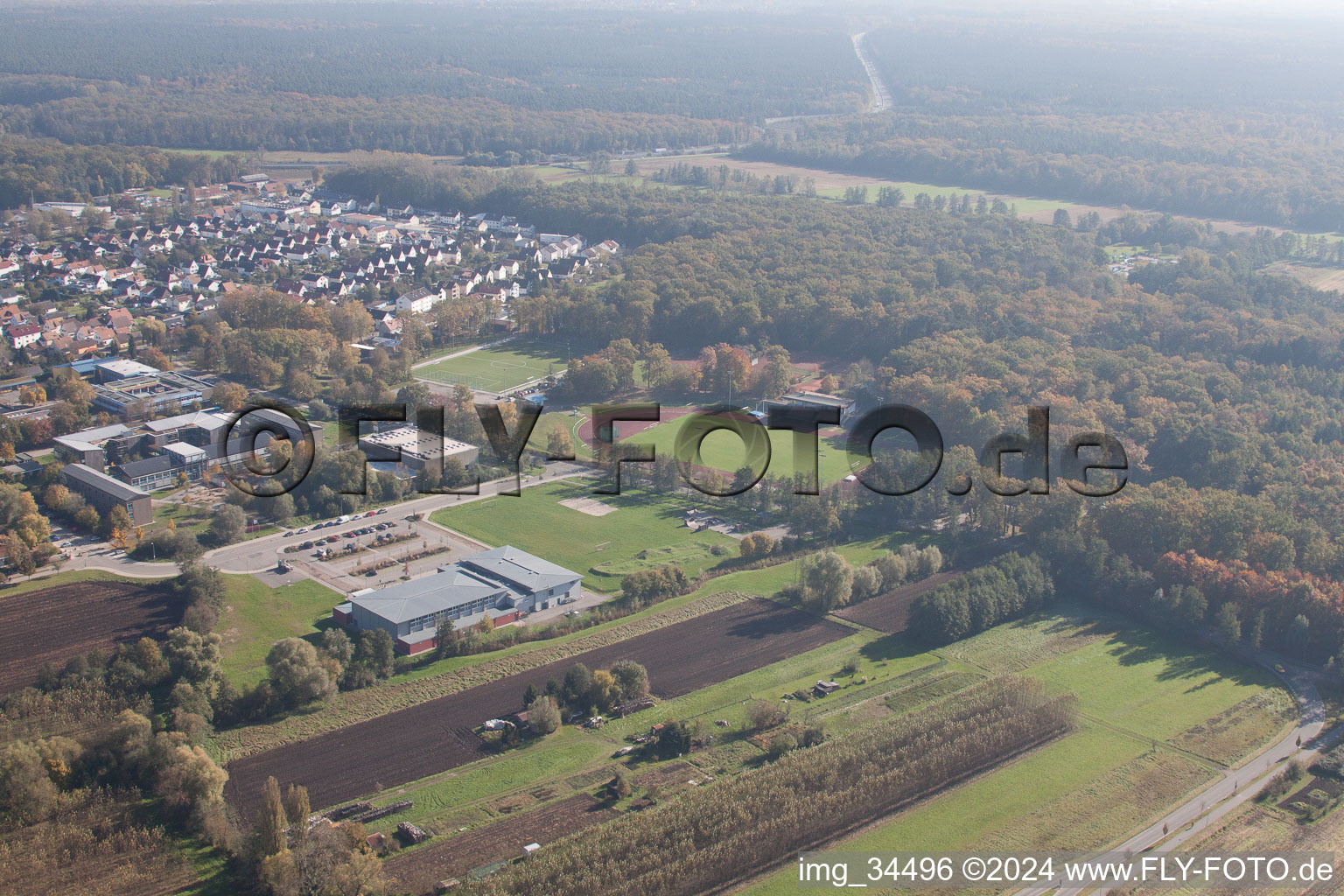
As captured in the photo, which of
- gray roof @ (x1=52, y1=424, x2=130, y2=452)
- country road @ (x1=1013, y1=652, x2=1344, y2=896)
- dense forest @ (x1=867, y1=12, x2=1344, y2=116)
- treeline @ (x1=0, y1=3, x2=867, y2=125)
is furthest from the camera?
treeline @ (x1=0, y1=3, x2=867, y2=125)

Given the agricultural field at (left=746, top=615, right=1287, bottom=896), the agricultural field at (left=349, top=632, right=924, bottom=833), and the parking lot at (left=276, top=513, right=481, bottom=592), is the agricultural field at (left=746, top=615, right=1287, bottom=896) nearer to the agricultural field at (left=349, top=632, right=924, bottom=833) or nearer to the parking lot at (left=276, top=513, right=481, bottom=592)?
the agricultural field at (left=349, top=632, right=924, bottom=833)

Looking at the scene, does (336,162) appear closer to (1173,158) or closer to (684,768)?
(1173,158)

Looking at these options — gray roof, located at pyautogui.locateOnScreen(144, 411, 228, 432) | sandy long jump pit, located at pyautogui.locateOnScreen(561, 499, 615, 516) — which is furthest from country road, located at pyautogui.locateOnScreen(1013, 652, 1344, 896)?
gray roof, located at pyautogui.locateOnScreen(144, 411, 228, 432)

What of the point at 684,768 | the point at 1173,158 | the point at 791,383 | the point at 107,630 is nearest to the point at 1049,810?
the point at 684,768

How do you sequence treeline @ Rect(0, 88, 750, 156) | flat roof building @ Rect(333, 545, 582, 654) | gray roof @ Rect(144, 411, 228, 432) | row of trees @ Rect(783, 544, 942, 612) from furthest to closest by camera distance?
1. treeline @ Rect(0, 88, 750, 156)
2. gray roof @ Rect(144, 411, 228, 432)
3. row of trees @ Rect(783, 544, 942, 612)
4. flat roof building @ Rect(333, 545, 582, 654)

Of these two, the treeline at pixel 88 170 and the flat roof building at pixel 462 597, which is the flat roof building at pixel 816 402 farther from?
the treeline at pixel 88 170
